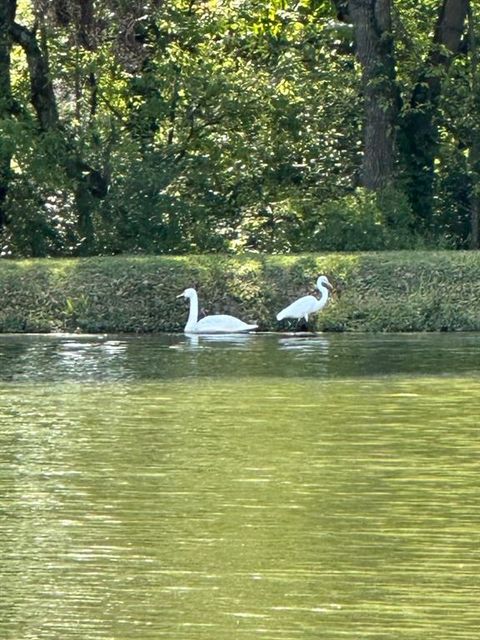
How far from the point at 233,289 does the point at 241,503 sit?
13329 mm

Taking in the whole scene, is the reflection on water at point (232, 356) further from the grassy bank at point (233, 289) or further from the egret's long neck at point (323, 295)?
the grassy bank at point (233, 289)

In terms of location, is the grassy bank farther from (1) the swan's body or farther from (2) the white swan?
(2) the white swan

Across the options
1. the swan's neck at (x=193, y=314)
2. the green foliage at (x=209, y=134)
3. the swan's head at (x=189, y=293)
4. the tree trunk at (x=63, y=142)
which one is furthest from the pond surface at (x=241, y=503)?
the tree trunk at (x=63, y=142)

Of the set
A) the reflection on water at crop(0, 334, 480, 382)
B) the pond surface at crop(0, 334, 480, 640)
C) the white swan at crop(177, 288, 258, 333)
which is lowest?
the pond surface at crop(0, 334, 480, 640)

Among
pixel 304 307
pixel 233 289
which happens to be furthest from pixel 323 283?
pixel 233 289

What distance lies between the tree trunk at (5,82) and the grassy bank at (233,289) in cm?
336

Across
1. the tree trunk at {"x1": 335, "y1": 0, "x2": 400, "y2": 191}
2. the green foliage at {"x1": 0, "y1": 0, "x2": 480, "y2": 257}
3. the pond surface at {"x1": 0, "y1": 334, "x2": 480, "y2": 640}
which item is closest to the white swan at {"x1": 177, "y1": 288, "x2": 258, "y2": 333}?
the green foliage at {"x1": 0, "y1": 0, "x2": 480, "y2": 257}

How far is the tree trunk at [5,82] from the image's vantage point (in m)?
26.2

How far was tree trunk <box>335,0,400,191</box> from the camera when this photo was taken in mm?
26844

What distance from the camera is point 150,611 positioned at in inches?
284

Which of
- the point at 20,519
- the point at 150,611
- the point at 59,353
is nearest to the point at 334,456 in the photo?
the point at 20,519

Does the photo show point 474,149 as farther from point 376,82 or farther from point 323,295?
point 323,295

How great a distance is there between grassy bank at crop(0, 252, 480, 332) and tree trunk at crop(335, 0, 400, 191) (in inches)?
161

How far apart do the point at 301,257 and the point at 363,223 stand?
7.89 feet
